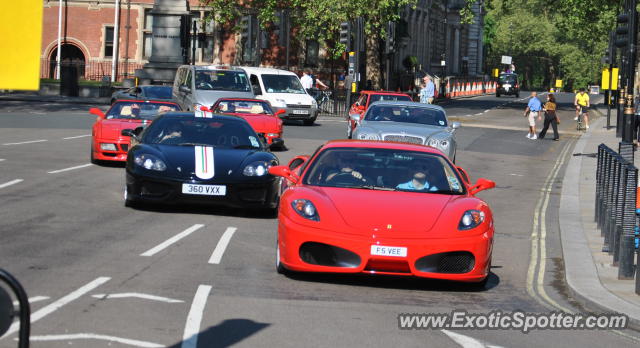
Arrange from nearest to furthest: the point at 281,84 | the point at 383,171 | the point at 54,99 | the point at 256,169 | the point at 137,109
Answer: the point at 383,171 < the point at 256,169 < the point at 137,109 < the point at 281,84 < the point at 54,99

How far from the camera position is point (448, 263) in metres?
10.3

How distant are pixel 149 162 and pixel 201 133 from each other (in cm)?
172

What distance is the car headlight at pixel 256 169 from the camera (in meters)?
15.2

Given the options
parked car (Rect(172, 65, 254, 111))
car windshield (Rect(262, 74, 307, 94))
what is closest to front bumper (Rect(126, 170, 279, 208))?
parked car (Rect(172, 65, 254, 111))

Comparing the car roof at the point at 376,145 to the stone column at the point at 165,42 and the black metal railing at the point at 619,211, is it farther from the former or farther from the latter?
the stone column at the point at 165,42

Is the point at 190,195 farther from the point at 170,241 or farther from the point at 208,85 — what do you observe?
the point at 208,85

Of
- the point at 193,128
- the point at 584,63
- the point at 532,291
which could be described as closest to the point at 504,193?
the point at 193,128

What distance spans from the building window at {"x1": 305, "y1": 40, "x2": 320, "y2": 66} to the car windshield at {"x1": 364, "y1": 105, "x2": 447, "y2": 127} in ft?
166

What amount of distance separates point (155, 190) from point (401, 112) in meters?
10.4

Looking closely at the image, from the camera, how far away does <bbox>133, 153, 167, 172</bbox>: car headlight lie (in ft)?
49.1

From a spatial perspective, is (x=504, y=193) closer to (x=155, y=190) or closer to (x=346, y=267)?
(x=155, y=190)

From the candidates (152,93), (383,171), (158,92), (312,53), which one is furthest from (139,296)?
(312,53)

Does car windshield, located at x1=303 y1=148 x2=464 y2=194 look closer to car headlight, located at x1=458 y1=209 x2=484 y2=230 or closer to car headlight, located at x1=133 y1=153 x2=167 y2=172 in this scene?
car headlight, located at x1=458 y1=209 x2=484 y2=230

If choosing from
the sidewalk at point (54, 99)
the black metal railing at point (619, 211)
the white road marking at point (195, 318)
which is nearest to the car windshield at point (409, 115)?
the black metal railing at point (619, 211)
